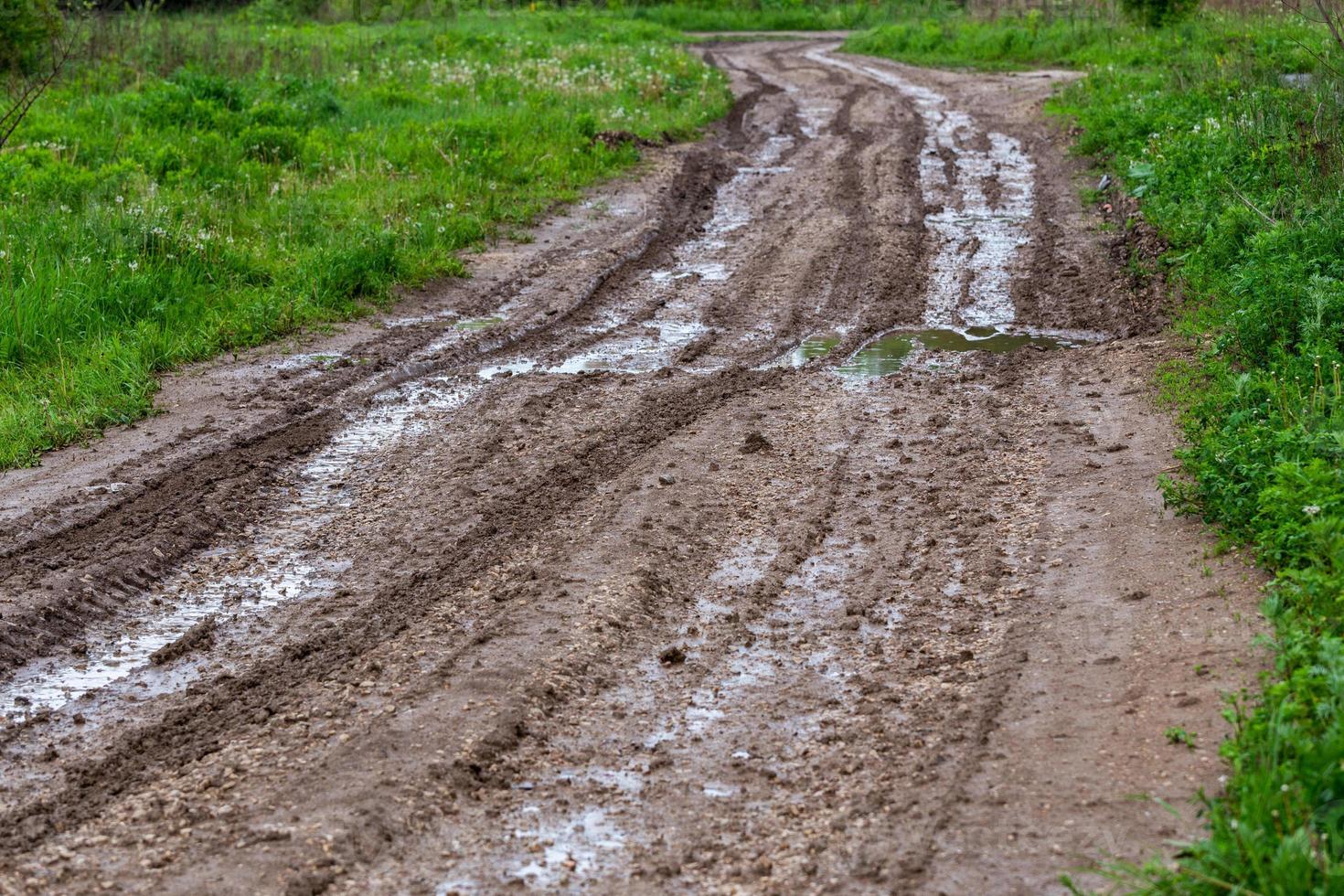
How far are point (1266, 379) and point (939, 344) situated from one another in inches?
119

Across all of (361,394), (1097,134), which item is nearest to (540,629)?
(361,394)

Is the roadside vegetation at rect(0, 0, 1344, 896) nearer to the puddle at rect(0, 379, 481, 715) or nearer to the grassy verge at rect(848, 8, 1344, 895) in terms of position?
the grassy verge at rect(848, 8, 1344, 895)

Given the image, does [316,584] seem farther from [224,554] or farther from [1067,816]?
[1067,816]

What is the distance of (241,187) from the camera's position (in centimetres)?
1405

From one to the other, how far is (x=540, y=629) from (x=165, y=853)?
1855 mm

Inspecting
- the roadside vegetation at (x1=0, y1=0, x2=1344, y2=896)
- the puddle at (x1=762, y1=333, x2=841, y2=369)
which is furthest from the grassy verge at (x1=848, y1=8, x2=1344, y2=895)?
the puddle at (x1=762, y1=333, x2=841, y2=369)

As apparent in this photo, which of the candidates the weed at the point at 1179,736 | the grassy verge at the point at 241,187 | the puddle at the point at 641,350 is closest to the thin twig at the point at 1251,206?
the puddle at the point at 641,350

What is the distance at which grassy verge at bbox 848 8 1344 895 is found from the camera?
12.3 ft

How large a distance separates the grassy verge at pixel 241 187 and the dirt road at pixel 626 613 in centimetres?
77

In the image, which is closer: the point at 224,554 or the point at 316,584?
the point at 316,584

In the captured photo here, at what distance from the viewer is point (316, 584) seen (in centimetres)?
619

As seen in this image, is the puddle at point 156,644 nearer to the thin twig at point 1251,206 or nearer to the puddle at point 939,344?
the puddle at point 939,344

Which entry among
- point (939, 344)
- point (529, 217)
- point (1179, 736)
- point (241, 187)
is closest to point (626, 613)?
point (1179, 736)

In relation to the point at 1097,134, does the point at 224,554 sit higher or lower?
lower
